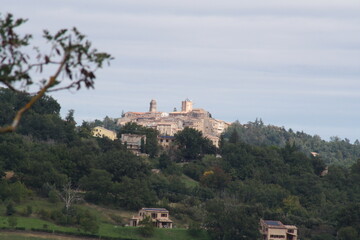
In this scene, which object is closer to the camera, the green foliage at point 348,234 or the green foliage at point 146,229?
the green foliage at point 146,229

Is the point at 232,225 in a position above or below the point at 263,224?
below

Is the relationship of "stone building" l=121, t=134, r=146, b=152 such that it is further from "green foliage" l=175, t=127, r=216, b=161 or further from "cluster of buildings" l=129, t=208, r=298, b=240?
"cluster of buildings" l=129, t=208, r=298, b=240

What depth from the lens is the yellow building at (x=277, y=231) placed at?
3322 inches

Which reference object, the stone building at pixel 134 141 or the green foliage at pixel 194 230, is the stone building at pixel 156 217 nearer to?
the green foliage at pixel 194 230

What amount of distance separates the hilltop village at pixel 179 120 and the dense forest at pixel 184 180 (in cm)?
3419

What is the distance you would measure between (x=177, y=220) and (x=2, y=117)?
109 ft

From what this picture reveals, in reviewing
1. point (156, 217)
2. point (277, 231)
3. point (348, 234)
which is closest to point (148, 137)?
point (156, 217)

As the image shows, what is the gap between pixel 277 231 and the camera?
278 ft

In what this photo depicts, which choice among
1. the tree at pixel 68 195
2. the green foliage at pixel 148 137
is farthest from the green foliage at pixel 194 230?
the green foliage at pixel 148 137

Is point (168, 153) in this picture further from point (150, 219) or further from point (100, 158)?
point (150, 219)

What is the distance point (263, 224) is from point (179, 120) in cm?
8634

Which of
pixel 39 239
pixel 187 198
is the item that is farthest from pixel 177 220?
pixel 39 239

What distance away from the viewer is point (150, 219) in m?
82.9

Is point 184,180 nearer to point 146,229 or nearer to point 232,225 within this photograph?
point 232,225
